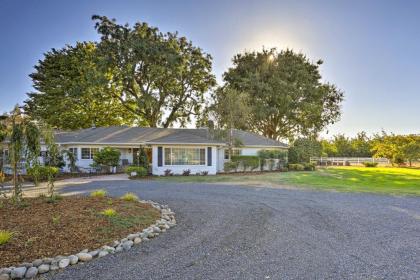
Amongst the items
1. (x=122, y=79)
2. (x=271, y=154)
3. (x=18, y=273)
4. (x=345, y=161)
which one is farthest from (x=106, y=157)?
(x=345, y=161)

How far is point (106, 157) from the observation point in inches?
824

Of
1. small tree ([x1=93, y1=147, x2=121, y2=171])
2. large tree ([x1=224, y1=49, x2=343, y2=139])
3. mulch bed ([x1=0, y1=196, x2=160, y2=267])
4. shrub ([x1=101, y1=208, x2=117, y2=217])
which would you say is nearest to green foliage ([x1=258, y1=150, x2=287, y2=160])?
large tree ([x1=224, y1=49, x2=343, y2=139])

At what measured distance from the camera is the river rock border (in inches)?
154

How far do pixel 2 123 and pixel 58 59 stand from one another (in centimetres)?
3091

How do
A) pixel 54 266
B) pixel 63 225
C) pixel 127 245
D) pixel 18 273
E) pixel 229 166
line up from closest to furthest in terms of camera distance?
1. pixel 18 273
2. pixel 54 266
3. pixel 127 245
4. pixel 63 225
5. pixel 229 166

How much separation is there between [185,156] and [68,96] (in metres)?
18.0

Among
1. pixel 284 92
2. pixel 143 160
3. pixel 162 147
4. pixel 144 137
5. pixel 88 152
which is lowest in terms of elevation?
pixel 143 160

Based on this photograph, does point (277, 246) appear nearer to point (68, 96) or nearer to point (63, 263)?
point (63, 263)

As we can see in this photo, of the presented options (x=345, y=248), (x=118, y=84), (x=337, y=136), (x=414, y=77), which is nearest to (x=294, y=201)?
(x=345, y=248)

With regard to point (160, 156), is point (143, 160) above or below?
below

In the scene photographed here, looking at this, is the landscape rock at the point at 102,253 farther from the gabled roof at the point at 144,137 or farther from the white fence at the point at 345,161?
the white fence at the point at 345,161

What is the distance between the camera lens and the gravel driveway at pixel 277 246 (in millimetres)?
4051

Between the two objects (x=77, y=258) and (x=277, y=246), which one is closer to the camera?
(x=77, y=258)

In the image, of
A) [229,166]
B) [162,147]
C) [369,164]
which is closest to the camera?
[162,147]
